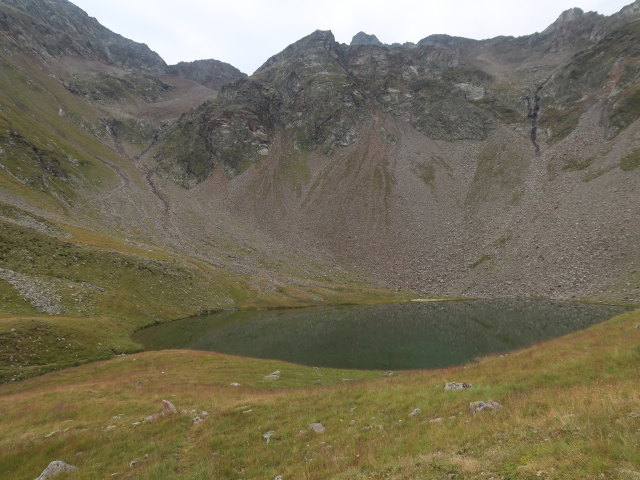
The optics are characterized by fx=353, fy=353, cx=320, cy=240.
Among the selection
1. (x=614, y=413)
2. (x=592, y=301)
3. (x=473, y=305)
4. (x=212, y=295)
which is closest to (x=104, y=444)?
(x=614, y=413)

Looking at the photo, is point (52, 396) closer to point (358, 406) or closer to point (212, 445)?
point (212, 445)

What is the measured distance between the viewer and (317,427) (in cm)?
1598

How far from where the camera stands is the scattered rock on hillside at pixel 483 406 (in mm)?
13828

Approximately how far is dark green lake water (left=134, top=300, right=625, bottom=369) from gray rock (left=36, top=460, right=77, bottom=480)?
31839 mm

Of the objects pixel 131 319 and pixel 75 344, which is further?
pixel 131 319

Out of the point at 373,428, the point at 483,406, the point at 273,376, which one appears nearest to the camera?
the point at 483,406

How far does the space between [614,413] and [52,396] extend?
113 ft

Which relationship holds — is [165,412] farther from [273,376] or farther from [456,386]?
[456,386]

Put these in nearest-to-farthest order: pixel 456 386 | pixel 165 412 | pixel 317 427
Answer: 1. pixel 317 427
2. pixel 456 386
3. pixel 165 412

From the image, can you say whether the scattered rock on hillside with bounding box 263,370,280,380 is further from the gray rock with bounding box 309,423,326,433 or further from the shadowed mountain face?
the shadowed mountain face

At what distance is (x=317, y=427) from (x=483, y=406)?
715 cm

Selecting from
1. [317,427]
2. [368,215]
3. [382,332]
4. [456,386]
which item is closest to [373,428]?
[317,427]

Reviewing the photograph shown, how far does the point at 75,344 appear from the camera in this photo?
147 ft

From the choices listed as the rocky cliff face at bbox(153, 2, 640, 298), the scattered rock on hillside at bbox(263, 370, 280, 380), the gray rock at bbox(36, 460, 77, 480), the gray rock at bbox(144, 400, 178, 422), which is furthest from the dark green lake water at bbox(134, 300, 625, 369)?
the gray rock at bbox(36, 460, 77, 480)
